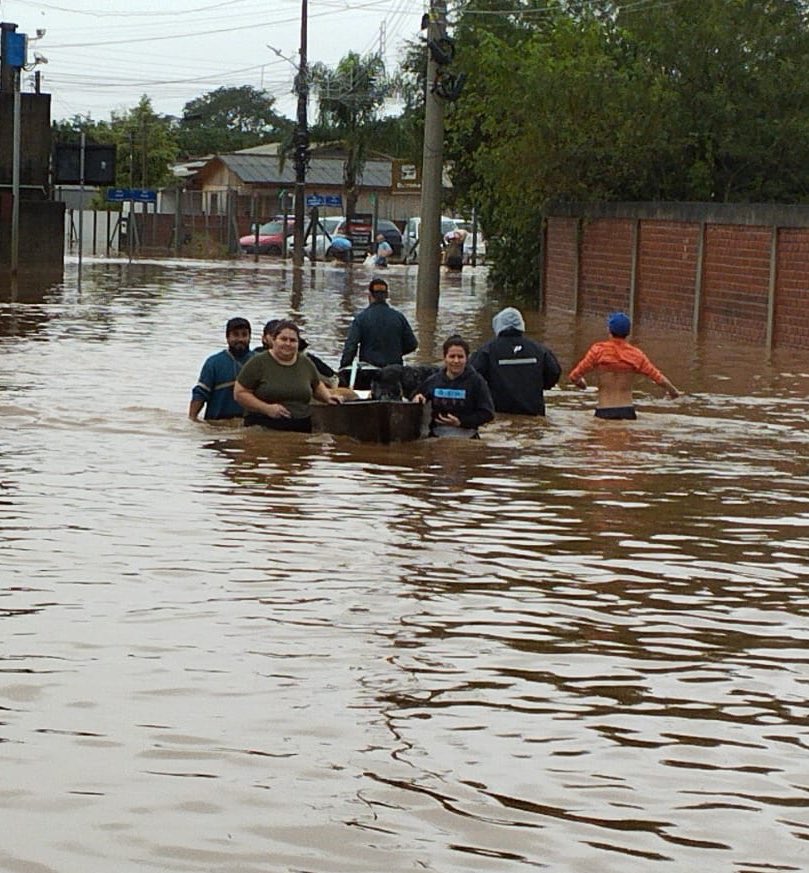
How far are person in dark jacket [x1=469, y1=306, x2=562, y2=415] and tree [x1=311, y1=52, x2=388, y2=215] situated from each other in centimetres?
6184

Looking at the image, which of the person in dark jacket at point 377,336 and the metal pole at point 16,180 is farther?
the metal pole at point 16,180

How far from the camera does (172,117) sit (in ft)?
419

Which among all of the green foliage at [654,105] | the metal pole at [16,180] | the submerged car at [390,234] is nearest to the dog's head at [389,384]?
the green foliage at [654,105]

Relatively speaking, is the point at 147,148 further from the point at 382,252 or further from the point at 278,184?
the point at 382,252

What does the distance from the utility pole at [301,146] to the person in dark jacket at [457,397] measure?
47.5 metres

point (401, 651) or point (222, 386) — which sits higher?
point (222, 386)

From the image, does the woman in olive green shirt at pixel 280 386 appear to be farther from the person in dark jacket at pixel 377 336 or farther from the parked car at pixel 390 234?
the parked car at pixel 390 234

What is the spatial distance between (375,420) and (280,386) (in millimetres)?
822

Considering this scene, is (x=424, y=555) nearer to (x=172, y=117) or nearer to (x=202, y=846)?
(x=202, y=846)

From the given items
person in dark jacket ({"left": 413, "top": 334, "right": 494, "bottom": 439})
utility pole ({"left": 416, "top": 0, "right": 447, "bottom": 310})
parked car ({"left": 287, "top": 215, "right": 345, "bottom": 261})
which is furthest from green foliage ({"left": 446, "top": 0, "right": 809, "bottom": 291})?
parked car ({"left": 287, "top": 215, "right": 345, "bottom": 261})

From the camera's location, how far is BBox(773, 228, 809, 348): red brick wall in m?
29.9

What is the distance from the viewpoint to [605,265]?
39.1 metres

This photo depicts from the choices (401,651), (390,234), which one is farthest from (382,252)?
(390,234)

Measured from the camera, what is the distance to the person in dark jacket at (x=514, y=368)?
17.8 m
